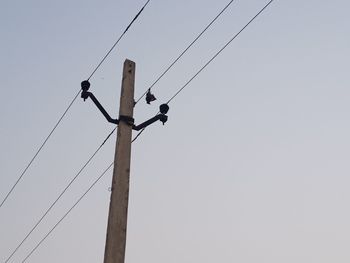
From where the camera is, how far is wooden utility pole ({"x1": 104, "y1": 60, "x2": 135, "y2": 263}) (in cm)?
570

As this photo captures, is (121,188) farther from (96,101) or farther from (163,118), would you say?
(96,101)

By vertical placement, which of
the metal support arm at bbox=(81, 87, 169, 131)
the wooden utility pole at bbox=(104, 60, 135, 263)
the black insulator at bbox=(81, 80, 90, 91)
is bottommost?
the wooden utility pole at bbox=(104, 60, 135, 263)

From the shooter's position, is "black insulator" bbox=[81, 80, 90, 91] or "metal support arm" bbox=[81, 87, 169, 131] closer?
"metal support arm" bbox=[81, 87, 169, 131]

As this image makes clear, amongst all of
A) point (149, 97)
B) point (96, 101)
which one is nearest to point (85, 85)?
point (96, 101)

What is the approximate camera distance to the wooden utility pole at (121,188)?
18.7 feet

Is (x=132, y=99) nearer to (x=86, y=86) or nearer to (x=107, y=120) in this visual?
(x=107, y=120)

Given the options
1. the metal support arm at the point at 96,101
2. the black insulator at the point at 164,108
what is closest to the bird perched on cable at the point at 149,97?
the black insulator at the point at 164,108

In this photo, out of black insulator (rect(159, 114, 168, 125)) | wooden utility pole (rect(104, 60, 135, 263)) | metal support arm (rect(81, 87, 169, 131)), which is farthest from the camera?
black insulator (rect(159, 114, 168, 125))

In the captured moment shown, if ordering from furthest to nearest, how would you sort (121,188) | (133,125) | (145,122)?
1. (145,122)
2. (133,125)
3. (121,188)

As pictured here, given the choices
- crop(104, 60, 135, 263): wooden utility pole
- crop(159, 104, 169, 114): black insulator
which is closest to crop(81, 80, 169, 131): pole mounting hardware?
crop(159, 104, 169, 114): black insulator

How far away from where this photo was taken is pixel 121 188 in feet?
20.0

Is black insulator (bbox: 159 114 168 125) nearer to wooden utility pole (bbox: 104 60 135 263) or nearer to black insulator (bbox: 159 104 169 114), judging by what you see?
A: black insulator (bbox: 159 104 169 114)

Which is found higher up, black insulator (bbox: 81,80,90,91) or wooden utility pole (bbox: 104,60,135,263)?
black insulator (bbox: 81,80,90,91)

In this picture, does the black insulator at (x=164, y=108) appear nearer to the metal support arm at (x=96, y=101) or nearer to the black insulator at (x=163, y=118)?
the black insulator at (x=163, y=118)
